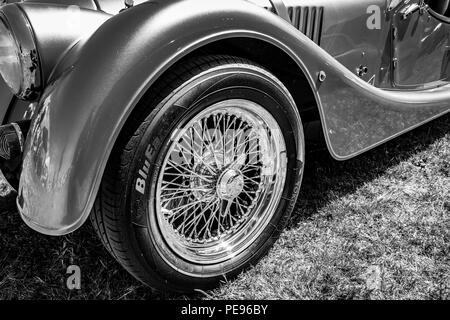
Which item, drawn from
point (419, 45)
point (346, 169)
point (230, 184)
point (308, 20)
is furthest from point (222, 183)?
point (419, 45)

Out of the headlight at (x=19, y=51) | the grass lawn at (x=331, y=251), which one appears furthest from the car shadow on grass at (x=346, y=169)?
the headlight at (x=19, y=51)

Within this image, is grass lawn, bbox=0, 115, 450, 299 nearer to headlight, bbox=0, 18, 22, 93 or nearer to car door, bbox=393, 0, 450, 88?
car door, bbox=393, 0, 450, 88

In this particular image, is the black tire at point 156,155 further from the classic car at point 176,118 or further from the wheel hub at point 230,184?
the wheel hub at point 230,184

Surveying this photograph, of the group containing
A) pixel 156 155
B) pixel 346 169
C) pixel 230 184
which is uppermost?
pixel 156 155

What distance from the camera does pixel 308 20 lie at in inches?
92.5

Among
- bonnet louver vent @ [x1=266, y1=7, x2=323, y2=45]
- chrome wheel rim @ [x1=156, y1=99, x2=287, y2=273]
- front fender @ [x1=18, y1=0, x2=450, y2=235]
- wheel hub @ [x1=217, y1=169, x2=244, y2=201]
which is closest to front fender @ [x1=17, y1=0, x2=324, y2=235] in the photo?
front fender @ [x1=18, y1=0, x2=450, y2=235]

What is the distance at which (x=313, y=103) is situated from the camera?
7.41 feet

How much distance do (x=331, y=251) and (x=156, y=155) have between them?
3.31ft

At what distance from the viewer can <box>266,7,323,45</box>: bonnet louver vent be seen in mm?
2312

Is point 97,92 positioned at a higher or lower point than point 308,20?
higher

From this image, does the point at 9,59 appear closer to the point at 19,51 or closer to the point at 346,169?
the point at 19,51

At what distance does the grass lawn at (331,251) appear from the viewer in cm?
209
